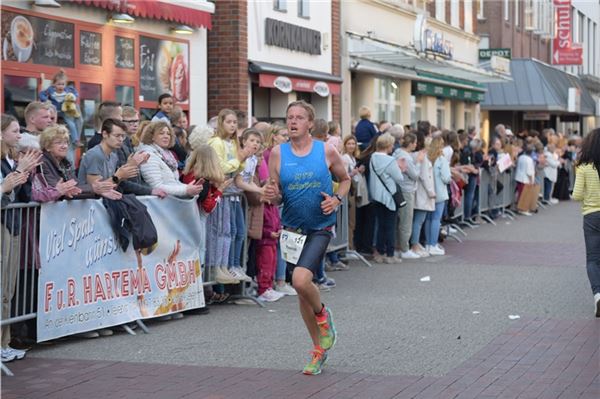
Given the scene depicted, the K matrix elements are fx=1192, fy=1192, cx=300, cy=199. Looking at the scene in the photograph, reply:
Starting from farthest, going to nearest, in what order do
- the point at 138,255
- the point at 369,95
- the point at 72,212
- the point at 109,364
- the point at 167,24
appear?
1. the point at 369,95
2. the point at 167,24
3. the point at 138,255
4. the point at 72,212
5. the point at 109,364

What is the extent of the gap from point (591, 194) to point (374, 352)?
344 cm

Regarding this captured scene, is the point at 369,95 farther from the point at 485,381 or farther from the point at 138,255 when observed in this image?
the point at 485,381

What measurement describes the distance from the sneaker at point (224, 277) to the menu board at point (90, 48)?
5.23 metres

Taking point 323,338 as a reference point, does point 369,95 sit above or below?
above

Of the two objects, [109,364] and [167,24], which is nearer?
[109,364]

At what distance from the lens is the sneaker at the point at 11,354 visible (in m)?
8.95

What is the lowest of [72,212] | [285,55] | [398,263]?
[398,263]

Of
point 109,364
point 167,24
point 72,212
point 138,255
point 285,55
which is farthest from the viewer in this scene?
point 285,55

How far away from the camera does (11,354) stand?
29.6ft

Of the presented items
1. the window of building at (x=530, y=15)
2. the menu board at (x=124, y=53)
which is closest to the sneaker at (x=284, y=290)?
the menu board at (x=124, y=53)

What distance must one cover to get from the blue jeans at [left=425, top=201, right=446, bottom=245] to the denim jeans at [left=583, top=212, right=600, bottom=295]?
19.1 ft

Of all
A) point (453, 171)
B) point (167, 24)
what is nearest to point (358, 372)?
point (167, 24)

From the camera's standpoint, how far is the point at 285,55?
22172mm

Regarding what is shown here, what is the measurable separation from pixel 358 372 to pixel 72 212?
2887 millimetres
